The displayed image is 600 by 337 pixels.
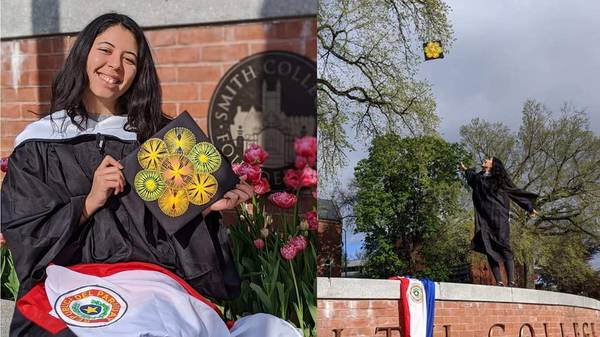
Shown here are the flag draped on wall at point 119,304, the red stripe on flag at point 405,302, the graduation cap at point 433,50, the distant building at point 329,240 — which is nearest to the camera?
the flag draped on wall at point 119,304

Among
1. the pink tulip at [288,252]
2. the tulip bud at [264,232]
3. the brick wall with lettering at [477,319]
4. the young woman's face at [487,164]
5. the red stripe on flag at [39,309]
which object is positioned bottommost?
the brick wall with lettering at [477,319]

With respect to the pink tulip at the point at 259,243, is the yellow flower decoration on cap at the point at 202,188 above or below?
above

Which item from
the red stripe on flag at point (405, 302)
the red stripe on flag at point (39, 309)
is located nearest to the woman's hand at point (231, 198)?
the red stripe on flag at point (39, 309)

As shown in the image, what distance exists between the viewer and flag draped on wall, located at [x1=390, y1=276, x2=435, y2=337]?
2082 millimetres

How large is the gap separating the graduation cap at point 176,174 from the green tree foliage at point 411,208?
3.03 ft

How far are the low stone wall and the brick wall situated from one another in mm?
789

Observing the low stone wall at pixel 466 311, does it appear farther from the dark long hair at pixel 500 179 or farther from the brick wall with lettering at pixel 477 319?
the dark long hair at pixel 500 179

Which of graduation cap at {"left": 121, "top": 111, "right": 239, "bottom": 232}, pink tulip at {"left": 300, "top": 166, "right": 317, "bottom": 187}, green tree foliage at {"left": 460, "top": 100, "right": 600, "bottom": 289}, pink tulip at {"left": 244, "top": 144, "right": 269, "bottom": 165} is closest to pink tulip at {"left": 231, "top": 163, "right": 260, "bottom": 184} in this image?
pink tulip at {"left": 244, "top": 144, "right": 269, "bottom": 165}

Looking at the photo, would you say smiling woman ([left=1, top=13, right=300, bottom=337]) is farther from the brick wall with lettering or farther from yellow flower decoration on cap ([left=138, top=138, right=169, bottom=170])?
the brick wall with lettering

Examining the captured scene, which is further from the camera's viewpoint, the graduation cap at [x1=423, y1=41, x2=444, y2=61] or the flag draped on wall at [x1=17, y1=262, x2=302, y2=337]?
the graduation cap at [x1=423, y1=41, x2=444, y2=61]

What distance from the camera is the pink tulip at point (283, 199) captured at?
1602mm

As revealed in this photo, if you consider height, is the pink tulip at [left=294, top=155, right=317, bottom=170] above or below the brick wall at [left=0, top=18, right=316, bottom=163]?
below

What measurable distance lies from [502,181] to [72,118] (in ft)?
4.41

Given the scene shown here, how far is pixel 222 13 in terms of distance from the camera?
1562 millimetres
